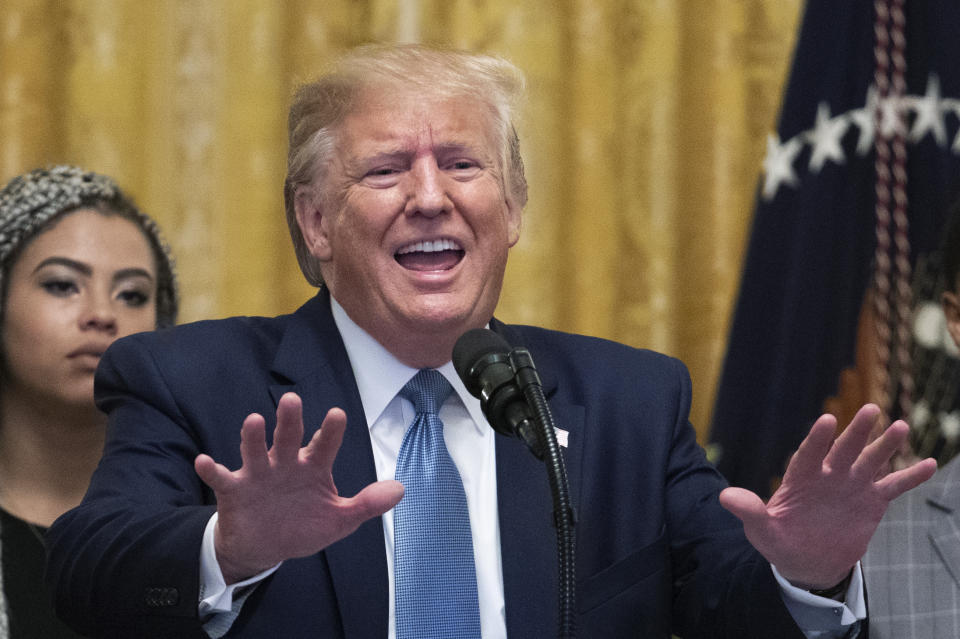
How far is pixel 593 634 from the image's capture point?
5.04 ft


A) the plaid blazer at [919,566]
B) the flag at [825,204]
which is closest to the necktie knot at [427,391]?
the plaid blazer at [919,566]

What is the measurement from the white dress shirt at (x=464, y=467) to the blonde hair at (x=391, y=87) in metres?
0.25

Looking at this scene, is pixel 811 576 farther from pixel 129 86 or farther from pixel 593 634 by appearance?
pixel 129 86

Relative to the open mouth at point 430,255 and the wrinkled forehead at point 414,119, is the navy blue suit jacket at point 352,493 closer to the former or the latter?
the open mouth at point 430,255

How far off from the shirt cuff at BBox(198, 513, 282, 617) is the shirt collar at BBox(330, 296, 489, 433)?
0.37 metres

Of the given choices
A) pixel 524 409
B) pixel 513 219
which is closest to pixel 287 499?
pixel 524 409

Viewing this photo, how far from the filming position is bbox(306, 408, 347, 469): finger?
117cm

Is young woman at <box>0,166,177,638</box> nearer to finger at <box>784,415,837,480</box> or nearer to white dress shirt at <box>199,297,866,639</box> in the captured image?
white dress shirt at <box>199,297,866,639</box>

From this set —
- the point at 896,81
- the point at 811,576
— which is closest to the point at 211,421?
the point at 811,576

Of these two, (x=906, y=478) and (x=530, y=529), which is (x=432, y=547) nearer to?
(x=530, y=529)

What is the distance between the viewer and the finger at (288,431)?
45.8 inches

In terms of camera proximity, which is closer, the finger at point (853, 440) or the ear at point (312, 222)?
the finger at point (853, 440)

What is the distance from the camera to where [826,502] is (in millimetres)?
1327

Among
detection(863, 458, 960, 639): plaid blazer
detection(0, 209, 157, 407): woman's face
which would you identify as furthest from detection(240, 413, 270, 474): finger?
A: detection(0, 209, 157, 407): woman's face
